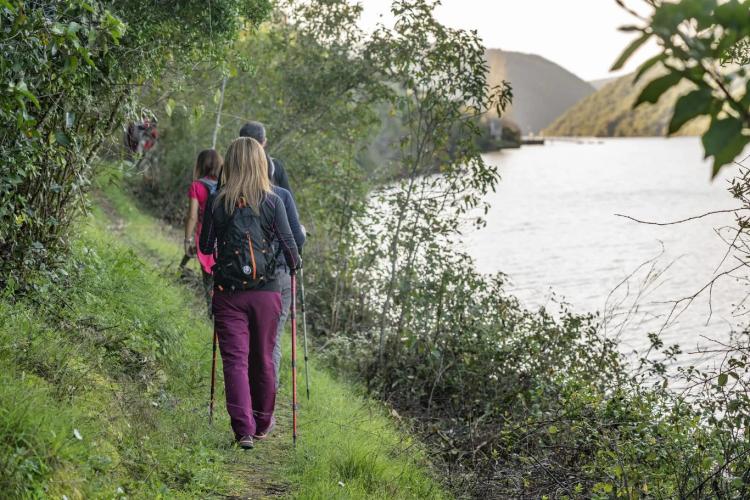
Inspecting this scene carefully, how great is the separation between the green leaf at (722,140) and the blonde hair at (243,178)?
15.6 feet

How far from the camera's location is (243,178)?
254 inches

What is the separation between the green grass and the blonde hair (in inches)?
61.7

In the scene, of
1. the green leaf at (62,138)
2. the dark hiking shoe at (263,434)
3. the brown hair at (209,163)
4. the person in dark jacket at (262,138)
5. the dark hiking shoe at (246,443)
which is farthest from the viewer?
the brown hair at (209,163)

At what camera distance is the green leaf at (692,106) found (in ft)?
6.43

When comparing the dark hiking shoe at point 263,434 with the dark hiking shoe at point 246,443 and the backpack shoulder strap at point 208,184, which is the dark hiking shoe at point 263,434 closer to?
the dark hiking shoe at point 246,443

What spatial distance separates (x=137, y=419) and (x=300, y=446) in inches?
56.7

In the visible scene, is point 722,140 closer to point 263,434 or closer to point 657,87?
point 657,87

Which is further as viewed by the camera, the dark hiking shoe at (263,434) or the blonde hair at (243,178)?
the dark hiking shoe at (263,434)

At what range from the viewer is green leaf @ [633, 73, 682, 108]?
1976 mm

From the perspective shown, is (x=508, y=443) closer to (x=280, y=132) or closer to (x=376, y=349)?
(x=376, y=349)

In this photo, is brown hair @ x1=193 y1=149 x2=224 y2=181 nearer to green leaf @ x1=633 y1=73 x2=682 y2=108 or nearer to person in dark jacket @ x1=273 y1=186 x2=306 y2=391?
person in dark jacket @ x1=273 y1=186 x2=306 y2=391

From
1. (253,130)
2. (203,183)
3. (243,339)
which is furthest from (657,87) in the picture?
(203,183)

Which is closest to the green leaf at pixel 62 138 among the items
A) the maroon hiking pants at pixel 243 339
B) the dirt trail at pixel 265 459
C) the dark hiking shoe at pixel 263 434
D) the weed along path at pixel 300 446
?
the maroon hiking pants at pixel 243 339

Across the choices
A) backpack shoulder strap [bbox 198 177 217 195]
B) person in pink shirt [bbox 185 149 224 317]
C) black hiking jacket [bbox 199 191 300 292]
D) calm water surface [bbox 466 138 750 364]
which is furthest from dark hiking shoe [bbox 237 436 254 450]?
backpack shoulder strap [bbox 198 177 217 195]
